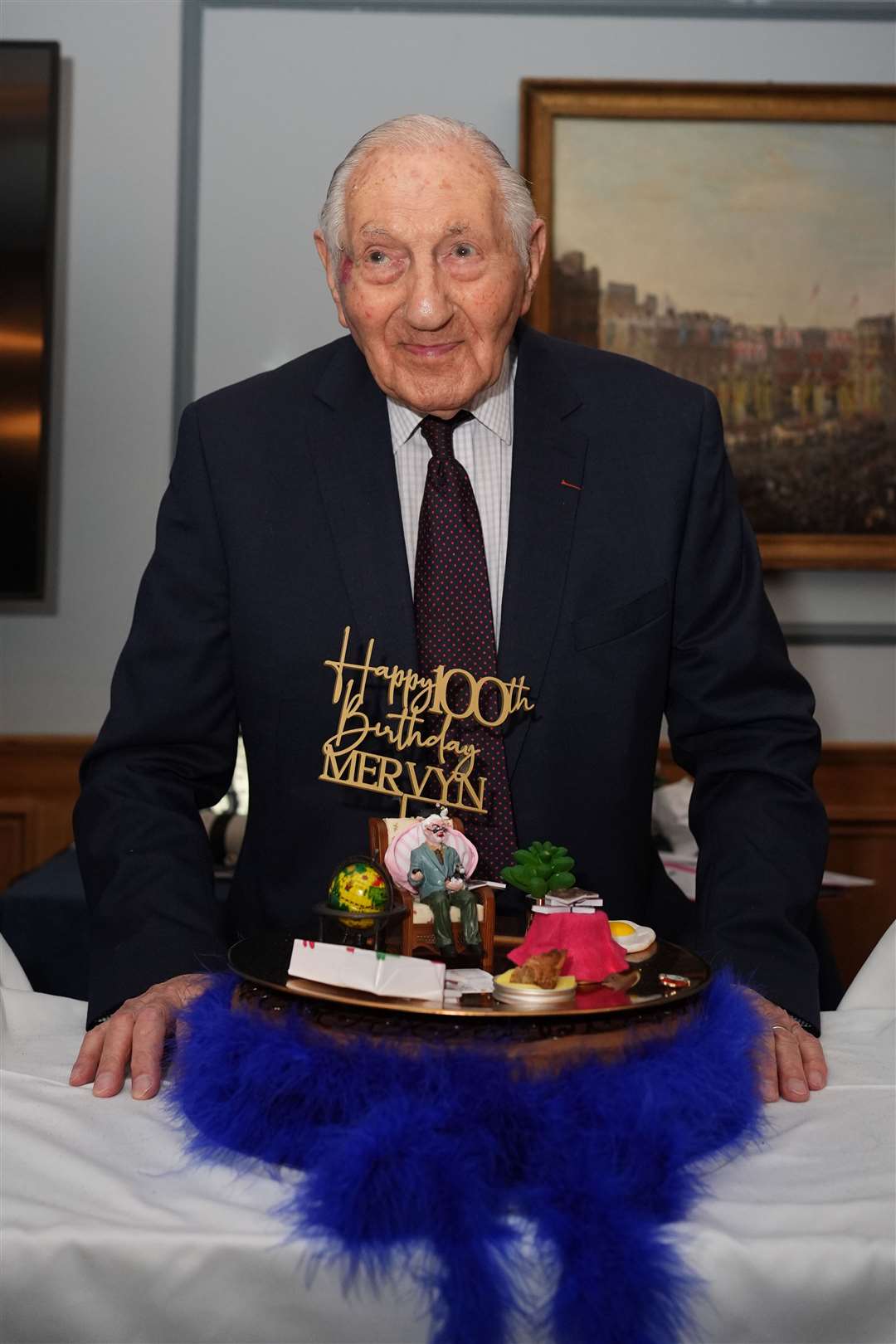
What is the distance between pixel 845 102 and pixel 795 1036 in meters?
3.96

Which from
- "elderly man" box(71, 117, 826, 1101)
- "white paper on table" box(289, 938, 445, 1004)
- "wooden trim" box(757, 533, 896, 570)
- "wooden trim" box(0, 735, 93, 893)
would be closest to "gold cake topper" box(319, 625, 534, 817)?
"elderly man" box(71, 117, 826, 1101)

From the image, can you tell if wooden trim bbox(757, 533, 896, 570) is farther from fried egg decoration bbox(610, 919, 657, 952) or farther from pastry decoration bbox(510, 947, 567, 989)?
pastry decoration bbox(510, 947, 567, 989)

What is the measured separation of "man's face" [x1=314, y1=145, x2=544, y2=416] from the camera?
1.80 meters

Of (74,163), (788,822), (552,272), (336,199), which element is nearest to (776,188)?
(552,272)

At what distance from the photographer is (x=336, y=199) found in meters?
1.92

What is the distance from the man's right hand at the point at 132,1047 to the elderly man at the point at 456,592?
23 centimetres

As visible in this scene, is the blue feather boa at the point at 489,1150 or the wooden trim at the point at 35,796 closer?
the blue feather boa at the point at 489,1150

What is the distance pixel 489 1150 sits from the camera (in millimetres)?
1067

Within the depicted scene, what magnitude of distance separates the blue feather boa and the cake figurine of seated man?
0.20 meters

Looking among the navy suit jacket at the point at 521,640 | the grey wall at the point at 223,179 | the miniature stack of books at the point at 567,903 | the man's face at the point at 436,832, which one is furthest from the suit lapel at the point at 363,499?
the grey wall at the point at 223,179

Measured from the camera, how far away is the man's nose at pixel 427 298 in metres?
1.80

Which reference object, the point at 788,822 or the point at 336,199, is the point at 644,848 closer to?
the point at 788,822

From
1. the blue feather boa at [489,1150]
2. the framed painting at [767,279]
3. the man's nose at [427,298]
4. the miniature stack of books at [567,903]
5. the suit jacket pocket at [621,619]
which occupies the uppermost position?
the framed painting at [767,279]

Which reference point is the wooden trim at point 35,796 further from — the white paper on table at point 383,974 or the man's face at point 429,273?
the white paper on table at point 383,974
